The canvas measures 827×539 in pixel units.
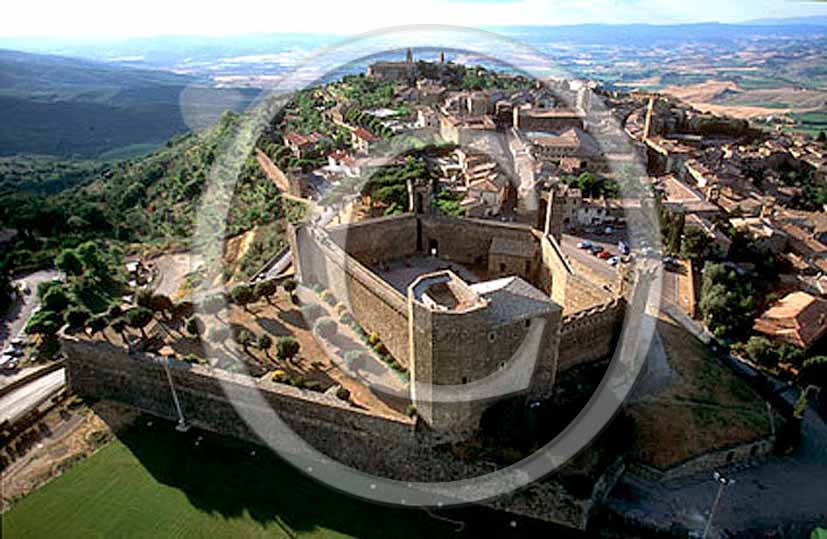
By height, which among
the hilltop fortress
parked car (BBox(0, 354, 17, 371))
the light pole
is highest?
the hilltop fortress

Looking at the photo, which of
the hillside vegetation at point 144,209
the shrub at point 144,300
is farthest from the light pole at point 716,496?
the hillside vegetation at point 144,209

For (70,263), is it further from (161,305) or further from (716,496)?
(716,496)

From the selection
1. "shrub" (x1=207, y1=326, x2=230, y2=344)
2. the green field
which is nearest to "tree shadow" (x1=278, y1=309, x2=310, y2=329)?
"shrub" (x1=207, y1=326, x2=230, y2=344)

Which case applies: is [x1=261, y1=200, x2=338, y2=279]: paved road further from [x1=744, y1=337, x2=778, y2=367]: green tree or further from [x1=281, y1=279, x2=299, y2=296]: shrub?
[x1=744, y1=337, x2=778, y2=367]: green tree

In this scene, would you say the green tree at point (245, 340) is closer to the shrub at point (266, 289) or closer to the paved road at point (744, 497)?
the shrub at point (266, 289)

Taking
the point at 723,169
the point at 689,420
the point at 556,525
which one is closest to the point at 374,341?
the point at 556,525

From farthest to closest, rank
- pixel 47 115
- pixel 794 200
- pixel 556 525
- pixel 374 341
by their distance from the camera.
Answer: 1. pixel 47 115
2. pixel 794 200
3. pixel 374 341
4. pixel 556 525

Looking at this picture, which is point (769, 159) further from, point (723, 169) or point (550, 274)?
point (550, 274)
